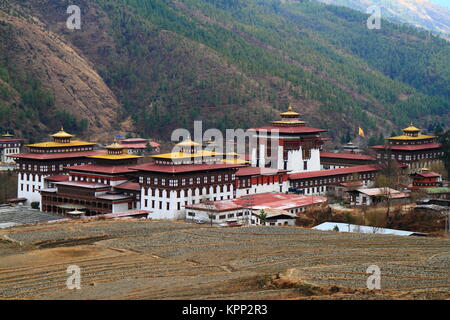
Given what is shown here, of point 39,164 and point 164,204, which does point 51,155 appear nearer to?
point 39,164

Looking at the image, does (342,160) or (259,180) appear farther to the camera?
(342,160)

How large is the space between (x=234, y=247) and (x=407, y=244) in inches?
516

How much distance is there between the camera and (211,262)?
58969 millimetres

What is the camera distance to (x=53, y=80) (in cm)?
17388

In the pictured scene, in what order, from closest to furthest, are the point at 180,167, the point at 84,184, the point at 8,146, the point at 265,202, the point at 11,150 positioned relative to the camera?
1. the point at 180,167
2. the point at 265,202
3. the point at 84,184
4. the point at 8,146
5. the point at 11,150

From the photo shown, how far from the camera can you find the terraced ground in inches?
1889

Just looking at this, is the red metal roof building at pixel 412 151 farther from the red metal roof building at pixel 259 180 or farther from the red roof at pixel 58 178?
the red roof at pixel 58 178

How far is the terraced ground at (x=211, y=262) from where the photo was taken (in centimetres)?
4797

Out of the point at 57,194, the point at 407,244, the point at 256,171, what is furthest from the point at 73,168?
the point at 407,244

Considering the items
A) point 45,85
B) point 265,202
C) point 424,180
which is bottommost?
point 265,202

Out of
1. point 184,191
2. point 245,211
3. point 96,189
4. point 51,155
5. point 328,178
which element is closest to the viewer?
point 245,211

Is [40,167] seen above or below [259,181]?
above

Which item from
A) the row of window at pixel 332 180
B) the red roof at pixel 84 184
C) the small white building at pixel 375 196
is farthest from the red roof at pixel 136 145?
the small white building at pixel 375 196

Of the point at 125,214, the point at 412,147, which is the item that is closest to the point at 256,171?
the point at 125,214
